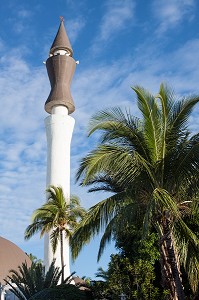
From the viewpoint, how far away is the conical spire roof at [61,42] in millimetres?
50562

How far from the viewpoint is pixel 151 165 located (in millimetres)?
14805

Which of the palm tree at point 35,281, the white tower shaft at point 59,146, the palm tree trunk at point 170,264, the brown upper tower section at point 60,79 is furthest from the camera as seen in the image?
the brown upper tower section at point 60,79

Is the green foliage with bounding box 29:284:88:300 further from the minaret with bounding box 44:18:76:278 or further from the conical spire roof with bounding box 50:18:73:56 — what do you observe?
the conical spire roof with bounding box 50:18:73:56

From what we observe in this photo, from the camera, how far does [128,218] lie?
14547mm

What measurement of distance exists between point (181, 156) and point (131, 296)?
5.67m

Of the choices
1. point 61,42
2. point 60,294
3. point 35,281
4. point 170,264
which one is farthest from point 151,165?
point 61,42

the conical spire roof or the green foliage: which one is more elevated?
the conical spire roof

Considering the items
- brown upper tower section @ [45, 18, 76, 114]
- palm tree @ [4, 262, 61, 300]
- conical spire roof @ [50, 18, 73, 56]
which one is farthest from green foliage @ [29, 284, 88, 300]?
conical spire roof @ [50, 18, 73, 56]

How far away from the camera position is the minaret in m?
45.2

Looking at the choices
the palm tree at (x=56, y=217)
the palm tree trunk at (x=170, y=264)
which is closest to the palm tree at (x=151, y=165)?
the palm tree trunk at (x=170, y=264)

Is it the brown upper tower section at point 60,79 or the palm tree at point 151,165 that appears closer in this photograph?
the palm tree at point 151,165

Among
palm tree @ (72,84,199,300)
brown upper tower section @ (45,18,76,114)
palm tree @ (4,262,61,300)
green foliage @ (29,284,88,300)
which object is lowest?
green foliage @ (29,284,88,300)

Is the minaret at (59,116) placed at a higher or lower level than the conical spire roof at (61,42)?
lower

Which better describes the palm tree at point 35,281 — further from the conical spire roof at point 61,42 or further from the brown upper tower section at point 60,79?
the conical spire roof at point 61,42
